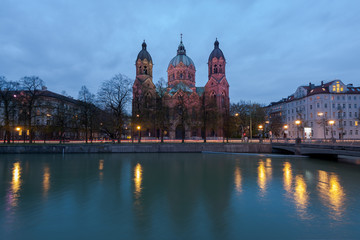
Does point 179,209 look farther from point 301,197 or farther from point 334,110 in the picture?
point 334,110

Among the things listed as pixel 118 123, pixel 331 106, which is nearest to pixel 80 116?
pixel 118 123

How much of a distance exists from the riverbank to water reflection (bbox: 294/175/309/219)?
2403 centimetres

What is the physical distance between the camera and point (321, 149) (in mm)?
26141

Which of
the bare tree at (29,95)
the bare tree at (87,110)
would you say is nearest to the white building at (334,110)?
the bare tree at (87,110)

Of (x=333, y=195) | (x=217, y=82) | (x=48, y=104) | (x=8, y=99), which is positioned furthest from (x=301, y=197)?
(x=217, y=82)

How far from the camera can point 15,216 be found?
8484 millimetres

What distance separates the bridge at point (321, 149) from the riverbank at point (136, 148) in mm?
3671

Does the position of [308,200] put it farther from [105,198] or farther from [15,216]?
[15,216]

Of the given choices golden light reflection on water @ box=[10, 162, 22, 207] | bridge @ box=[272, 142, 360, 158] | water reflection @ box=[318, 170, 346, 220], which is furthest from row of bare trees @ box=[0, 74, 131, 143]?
water reflection @ box=[318, 170, 346, 220]

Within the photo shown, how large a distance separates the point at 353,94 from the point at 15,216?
8807 cm

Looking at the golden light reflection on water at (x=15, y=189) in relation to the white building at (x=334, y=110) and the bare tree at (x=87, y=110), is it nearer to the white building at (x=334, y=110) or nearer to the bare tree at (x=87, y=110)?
the bare tree at (x=87, y=110)

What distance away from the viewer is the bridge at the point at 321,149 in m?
21.0

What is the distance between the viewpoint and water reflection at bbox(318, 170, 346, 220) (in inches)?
355

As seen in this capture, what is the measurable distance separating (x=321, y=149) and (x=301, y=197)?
18.6 meters
